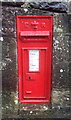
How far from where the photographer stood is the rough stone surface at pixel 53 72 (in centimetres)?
384

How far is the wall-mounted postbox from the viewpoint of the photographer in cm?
383

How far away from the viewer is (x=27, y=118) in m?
4.17

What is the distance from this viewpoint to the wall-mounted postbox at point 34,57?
12.6ft

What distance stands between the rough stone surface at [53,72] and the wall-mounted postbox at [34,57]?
78mm

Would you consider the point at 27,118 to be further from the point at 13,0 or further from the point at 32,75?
the point at 13,0

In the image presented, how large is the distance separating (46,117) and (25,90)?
0.60 m

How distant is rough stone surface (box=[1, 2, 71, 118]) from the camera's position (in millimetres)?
3840

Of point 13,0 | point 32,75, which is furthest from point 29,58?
point 13,0

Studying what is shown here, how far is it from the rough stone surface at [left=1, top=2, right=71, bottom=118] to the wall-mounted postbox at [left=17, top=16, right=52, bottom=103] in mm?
78

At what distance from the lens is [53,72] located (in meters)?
4.01

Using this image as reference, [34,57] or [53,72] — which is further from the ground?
[34,57]

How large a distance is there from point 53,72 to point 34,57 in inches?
15.7

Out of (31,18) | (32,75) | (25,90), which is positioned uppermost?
(31,18)

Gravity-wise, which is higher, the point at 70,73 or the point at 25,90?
the point at 70,73
